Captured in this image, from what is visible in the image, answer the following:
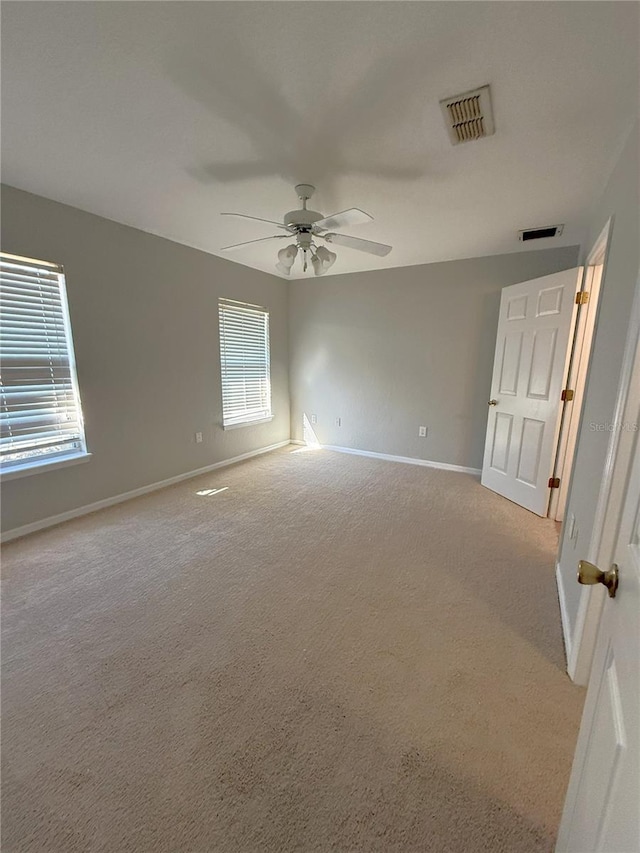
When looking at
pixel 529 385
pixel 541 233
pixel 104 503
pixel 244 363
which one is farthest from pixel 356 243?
pixel 104 503

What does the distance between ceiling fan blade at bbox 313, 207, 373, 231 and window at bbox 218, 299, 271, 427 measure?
7.13 ft

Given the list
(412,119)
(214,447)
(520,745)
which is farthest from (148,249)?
(520,745)

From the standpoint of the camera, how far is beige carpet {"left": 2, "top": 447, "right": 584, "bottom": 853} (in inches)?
40.1

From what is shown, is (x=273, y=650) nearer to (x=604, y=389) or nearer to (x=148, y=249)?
(x=604, y=389)

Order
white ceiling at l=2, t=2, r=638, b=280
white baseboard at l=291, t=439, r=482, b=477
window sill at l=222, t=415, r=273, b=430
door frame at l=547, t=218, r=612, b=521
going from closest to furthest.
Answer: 1. white ceiling at l=2, t=2, r=638, b=280
2. door frame at l=547, t=218, r=612, b=521
3. white baseboard at l=291, t=439, r=482, b=477
4. window sill at l=222, t=415, r=273, b=430

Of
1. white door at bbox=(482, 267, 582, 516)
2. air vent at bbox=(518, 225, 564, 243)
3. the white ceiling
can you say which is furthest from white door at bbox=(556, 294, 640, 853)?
air vent at bbox=(518, 225, 564, 243)

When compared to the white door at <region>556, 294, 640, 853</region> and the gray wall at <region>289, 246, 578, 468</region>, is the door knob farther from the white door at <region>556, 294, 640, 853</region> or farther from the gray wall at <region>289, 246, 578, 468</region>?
the gray wall at <region>289, 246, 578, 468</region>

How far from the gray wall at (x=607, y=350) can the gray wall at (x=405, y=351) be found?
1738 mm

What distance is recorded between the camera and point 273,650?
1593mm

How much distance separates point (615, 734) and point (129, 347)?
356cm

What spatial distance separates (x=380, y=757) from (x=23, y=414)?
119 inches

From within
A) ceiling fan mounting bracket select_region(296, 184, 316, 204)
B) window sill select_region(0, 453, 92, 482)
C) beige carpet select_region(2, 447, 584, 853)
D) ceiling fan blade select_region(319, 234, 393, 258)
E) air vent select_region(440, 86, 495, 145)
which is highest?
air vent select_region(440, 86, 495, 145)

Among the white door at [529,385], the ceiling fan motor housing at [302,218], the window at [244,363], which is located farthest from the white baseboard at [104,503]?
the white door at [529,385]

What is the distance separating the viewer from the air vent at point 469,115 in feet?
4.80
